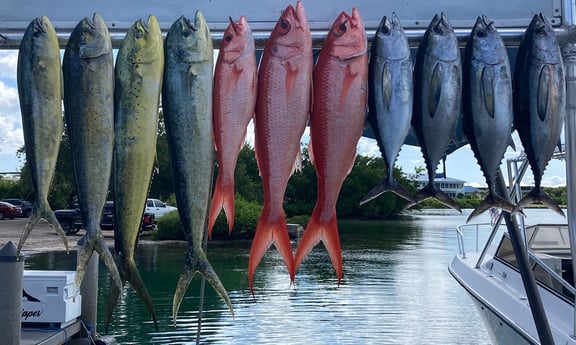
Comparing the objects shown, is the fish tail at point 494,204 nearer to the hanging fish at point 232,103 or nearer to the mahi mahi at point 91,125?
the hanging fish at point 232,103

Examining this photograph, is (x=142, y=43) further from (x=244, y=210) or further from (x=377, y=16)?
(x=244, y=210)

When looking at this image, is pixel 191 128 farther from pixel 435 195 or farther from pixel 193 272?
pixel 435 195

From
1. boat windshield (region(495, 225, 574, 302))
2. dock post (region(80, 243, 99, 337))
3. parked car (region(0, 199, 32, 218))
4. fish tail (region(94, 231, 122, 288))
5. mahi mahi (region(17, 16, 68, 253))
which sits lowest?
dock post (region(80, 243, 99, 337))

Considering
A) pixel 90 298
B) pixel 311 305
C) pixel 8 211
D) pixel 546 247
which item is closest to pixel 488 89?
pixel 546 247

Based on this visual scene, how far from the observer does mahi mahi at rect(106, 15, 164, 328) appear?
219 cm

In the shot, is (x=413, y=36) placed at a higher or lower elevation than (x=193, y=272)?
higher

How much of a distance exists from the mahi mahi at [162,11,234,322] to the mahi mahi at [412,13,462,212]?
0.82 metres

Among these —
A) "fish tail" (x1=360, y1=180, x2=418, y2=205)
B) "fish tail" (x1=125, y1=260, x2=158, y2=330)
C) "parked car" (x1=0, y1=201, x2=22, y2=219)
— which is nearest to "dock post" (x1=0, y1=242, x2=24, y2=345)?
"fish tail" (x1=125, y1=260, x2=158, y2=330)

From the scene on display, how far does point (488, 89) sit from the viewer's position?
225 cm

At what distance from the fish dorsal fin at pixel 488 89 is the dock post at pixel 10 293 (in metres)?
4.53

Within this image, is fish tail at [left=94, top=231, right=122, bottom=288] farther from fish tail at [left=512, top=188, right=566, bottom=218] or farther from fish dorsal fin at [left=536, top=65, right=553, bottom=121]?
fish dorsal fin at [left=536, top=65, right=553, bottom=121]

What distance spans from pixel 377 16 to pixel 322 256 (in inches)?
854

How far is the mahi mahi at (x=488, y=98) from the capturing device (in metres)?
2.26

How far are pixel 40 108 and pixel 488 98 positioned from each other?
67.4 inches
